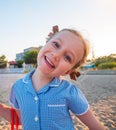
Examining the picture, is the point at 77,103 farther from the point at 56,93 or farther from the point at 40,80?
the point at 40,80

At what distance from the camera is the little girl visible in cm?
162

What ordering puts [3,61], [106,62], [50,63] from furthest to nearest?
1. [3,61]
2. [106,62]
3. [50,63]

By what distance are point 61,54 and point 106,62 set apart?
4144 cm

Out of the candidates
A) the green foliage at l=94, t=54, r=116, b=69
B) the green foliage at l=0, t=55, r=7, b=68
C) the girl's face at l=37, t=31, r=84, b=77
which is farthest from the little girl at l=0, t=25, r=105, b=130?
the green foliage at l=0, t=55, r=7, b=68

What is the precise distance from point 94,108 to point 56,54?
578 cm

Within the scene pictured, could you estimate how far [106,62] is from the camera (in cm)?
4238

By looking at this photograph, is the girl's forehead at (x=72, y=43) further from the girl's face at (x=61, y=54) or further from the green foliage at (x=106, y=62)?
the green foliage at (x=106, y=62)

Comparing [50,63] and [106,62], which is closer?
[50,63]

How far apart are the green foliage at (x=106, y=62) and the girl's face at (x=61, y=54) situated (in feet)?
116

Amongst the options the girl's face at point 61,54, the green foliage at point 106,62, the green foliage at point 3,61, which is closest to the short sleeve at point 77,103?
the girl's face at point 61,54

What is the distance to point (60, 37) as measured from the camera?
5.58ft

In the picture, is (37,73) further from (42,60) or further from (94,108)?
(94,108)

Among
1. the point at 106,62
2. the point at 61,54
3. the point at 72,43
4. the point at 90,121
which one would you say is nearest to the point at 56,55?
the point at 61,54

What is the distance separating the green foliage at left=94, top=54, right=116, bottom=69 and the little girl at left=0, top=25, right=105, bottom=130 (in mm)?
35301
